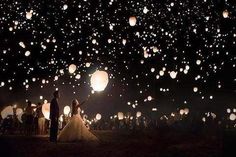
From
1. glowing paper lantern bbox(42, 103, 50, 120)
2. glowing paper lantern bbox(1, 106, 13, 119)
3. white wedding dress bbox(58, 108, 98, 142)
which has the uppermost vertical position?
glowing paper lantern bbox(1, 106, 13, 119)

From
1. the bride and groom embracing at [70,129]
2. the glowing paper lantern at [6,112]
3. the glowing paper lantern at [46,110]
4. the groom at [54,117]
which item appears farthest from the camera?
the glowing paper lantern at [6,112]

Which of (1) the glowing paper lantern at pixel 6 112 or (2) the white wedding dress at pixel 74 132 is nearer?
(2) the white wedding dress at pixel 74 132

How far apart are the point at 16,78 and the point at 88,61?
9440 mm

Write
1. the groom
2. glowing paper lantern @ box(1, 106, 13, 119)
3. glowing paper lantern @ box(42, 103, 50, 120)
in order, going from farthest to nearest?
glowing paper lantern @ box(1, 106, 13, 119) → glowing paper lantern @ box(42, 103, 50, 120) → the groom

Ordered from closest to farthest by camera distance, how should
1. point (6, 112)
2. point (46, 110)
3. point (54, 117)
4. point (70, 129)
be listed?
1. point (54, 117)
2. point (70, 129)
3. point (46, 110)
4. point (6, 112)

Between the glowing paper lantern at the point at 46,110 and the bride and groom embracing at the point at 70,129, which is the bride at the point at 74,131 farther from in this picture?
the glowing paper lantern at the point at 46,110

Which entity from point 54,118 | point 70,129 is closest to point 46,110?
point 54,118

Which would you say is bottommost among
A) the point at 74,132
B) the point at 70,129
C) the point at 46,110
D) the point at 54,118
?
the point at 74,132

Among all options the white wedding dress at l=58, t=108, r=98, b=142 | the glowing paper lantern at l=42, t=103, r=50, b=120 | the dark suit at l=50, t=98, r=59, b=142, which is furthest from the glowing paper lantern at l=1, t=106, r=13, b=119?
the white wedding dress at l=58, t=108, r=98, b=142

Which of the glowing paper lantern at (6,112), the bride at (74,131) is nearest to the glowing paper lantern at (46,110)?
the bride at (74,131)

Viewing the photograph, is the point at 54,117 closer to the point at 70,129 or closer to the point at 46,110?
the point at 70,129

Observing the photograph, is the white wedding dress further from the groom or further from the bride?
the groom

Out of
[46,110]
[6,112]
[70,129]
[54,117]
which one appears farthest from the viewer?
[6,112]

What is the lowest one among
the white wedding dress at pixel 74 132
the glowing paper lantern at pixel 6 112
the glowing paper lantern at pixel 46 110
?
the white wedding dress at pixel 74 132
